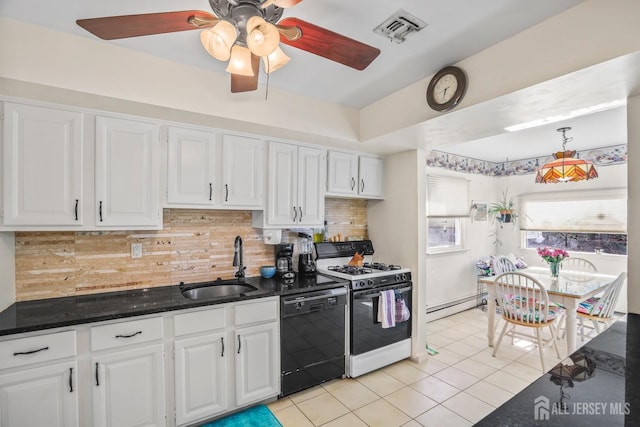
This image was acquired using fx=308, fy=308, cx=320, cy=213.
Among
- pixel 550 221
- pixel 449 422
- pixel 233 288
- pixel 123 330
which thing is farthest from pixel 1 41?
pixel 550 221

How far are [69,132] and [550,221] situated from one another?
6.25m

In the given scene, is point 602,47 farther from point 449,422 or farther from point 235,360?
point 235,360

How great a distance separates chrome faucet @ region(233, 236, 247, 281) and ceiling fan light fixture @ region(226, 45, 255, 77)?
161cm

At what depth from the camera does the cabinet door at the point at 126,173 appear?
82.0 inches

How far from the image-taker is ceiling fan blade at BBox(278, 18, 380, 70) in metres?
1.30

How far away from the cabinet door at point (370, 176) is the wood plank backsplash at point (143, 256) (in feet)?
4.03

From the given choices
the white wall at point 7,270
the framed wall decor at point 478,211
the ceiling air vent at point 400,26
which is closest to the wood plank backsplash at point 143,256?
the white wall at point 7,270

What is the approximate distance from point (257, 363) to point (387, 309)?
1.28 metres

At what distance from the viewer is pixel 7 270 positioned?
1960mm

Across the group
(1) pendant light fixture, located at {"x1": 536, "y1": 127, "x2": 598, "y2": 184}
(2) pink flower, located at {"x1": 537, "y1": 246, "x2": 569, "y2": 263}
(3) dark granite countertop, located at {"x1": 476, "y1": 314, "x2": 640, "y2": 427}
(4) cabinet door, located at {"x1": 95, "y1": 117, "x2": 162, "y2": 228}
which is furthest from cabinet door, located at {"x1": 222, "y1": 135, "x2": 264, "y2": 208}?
(2) pink flower, located at {"x1": 537, "y1": 246, "x2": 569, "y2": 263}

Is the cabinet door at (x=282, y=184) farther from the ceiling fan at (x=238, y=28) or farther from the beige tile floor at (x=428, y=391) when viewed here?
the beige tile floor at (x=428, y=391)

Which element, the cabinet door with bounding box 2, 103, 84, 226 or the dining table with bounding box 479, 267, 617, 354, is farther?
the dining table with bounding box 479, 267, 617, 354

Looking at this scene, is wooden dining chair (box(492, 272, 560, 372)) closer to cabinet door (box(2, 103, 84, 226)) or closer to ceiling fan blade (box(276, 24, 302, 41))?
ceiling fan blade (box(276, 24, 302, 41))

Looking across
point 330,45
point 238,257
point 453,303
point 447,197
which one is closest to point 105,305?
point 238,257
